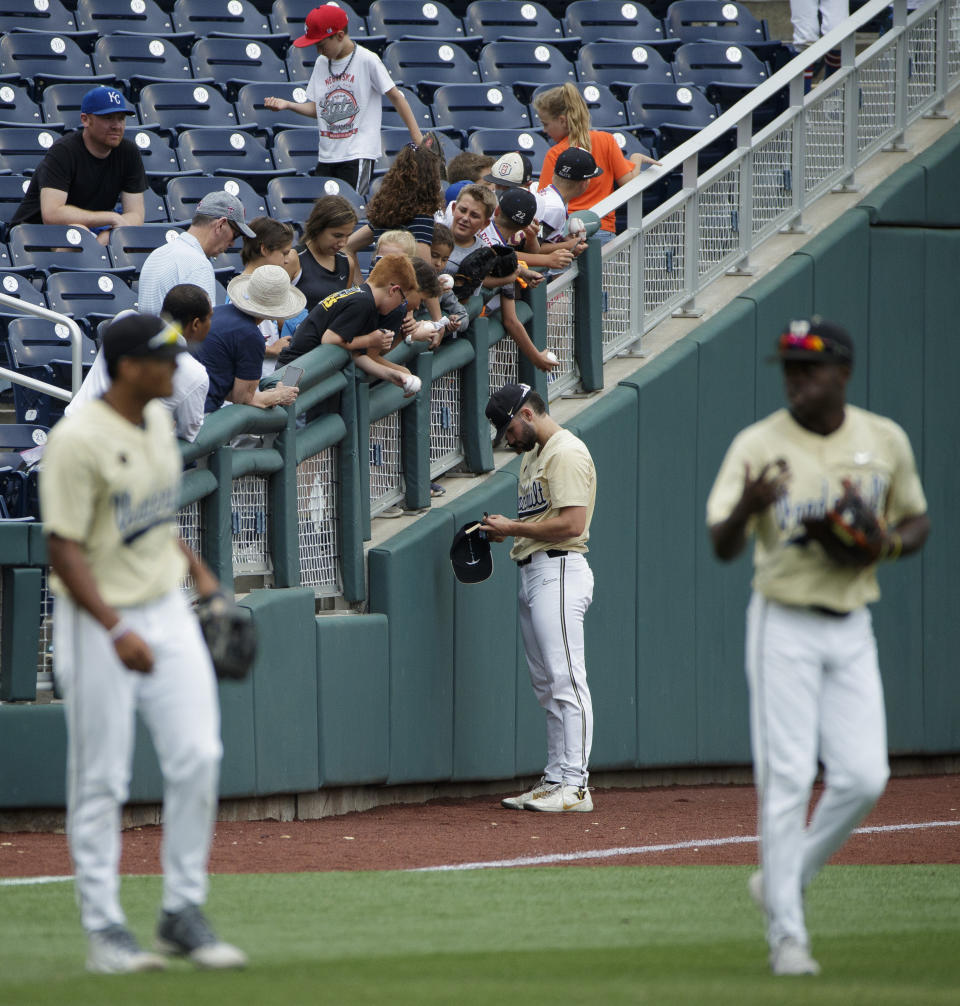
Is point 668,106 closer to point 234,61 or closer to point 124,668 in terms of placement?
point 234,61

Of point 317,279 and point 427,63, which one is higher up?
point 427,63

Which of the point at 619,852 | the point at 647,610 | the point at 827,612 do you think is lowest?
the point at 619,852

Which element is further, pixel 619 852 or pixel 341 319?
pixel 341 319

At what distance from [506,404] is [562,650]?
133 cm

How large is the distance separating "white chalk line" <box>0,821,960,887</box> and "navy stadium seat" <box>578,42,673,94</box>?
26.0 feet

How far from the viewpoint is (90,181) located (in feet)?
34.9

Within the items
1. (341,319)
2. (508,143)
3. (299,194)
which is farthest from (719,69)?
(341,319)

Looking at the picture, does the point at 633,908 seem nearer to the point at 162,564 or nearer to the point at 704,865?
the point at 704,865

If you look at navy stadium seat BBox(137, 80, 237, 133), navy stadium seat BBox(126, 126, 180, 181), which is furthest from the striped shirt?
navy stadium seat BBox(137, 80, 237, 133)

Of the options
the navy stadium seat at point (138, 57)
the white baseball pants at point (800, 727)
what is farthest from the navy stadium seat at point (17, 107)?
the white baseball pants at point (800, 727)

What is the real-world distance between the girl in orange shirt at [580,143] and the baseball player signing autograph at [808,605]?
20.5ft

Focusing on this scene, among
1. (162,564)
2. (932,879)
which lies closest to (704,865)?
(932,879)

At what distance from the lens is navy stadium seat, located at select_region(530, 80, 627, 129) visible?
14148 mm

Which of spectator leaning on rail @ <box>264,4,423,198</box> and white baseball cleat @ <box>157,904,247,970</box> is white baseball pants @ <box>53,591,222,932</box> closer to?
white baseball cleat @ <box>157,904,247,970</box>
